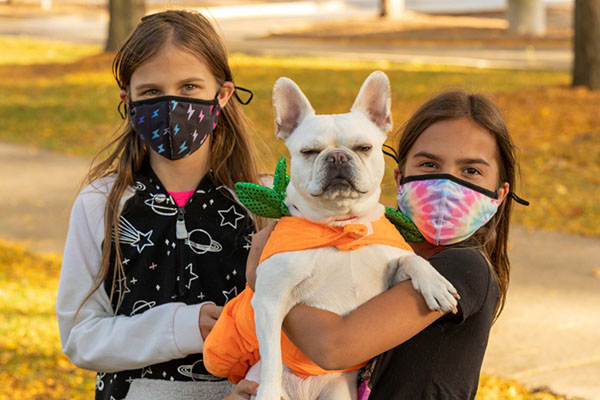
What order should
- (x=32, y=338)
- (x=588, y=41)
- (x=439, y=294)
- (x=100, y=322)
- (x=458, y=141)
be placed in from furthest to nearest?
(x=588, y=41)
(x=32, y=338)
(x=100, y=322)
(x=458, y=141)
(x=439, y=294)

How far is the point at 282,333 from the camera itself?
9.55ft

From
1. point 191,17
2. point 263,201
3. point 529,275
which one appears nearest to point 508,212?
point 263,201

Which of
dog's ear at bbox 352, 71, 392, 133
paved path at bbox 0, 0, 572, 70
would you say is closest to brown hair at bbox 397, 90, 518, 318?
dog's ear at bbox 352, 71, 392, 133

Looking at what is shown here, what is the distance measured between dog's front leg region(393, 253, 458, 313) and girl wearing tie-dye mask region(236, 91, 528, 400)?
48 millimetres

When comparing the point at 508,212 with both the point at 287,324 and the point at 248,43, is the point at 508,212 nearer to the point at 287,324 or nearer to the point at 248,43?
the point at 287,324

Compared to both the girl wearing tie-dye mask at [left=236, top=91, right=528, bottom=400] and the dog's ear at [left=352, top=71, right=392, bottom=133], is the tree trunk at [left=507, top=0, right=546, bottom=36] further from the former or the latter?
the dog's ear at [left=352, top=71, right=392, bottom=133]

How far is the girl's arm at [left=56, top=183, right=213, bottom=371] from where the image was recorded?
3.40m

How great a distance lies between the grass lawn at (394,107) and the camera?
10141 mm

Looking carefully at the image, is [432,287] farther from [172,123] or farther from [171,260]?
[172,123]

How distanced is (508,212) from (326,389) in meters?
1.17

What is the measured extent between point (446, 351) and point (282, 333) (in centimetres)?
58

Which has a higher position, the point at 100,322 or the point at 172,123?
the point at 172,123

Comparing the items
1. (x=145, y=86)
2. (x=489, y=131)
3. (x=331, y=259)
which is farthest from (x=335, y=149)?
(x=145, y=86)

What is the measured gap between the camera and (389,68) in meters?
20.8
